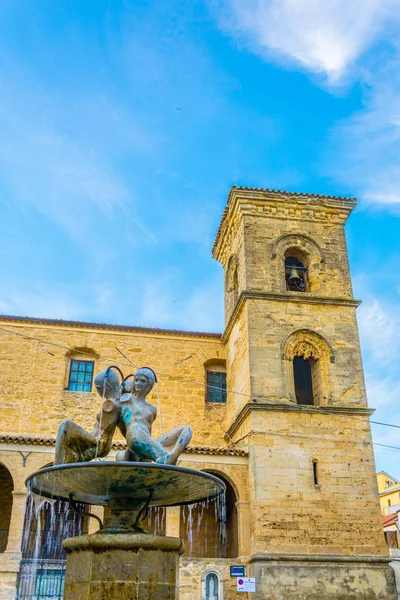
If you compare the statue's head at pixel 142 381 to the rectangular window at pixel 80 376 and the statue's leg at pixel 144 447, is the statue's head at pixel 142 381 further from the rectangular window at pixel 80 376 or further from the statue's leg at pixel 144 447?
the rectangular window at pixel 80 376

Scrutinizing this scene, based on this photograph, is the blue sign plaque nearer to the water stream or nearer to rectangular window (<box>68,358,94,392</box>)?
the water stream

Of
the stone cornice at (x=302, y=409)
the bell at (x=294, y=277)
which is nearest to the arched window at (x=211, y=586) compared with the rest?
the stone cornice at (x=302, y=409)

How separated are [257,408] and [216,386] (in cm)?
442

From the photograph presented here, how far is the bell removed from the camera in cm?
1833

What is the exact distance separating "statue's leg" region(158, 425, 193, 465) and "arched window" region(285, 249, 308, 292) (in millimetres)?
13386

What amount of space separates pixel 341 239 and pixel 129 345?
8.02m

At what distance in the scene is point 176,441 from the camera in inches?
217

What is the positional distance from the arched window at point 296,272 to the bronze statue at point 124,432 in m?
13.3

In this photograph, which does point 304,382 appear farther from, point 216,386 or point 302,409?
point 216,386

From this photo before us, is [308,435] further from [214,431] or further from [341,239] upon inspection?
[341,239]

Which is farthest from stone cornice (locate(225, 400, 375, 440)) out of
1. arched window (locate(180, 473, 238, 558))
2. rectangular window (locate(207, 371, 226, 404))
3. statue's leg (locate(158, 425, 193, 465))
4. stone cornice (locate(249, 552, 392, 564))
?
statue's leg (locate(158, 425, 193, 465))

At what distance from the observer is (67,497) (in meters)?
5.74

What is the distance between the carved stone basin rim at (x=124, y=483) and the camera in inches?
183

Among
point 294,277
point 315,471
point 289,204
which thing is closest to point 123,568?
point 315,471
